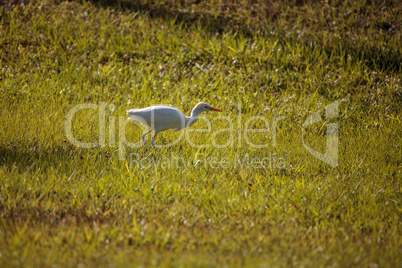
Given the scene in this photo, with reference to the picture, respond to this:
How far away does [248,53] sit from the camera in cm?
883

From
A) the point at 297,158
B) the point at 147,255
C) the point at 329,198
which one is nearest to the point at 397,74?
the point at 297,158

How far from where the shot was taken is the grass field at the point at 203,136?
146 inches

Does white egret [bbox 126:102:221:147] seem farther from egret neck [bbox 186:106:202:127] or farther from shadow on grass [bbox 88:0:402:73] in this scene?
shadow on grass [bbox 88:0:402:73]

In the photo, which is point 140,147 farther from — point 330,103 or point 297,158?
point 330,103

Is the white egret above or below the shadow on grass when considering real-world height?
below

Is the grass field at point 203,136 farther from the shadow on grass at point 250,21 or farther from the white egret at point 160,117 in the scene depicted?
the white egret at point 160,117

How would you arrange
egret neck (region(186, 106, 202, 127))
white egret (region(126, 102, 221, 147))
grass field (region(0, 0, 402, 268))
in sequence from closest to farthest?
grass field (region(0, 0, 402, 268)) < white egret (region(126, 102, 221, 147)) < egret neck (region(186, 106, 202, 127))

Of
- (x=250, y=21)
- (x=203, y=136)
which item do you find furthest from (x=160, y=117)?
(x=250, y=21)

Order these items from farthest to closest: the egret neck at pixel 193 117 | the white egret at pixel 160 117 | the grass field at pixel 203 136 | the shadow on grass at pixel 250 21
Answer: the shadow on grass at pixel 250 21, the egret neck at pixel 193 117, the white egret at pixel 160 117, the grass field at pixel 203 136

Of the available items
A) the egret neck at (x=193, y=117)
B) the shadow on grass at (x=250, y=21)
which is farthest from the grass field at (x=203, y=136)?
the egret neck at (x=193, y=117)

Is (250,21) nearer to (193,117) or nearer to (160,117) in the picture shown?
(193,117)

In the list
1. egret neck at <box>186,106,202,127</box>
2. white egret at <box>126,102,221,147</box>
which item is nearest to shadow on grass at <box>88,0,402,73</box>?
egret neck at <box>186,106,202,127</box>

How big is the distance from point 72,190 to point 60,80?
437cm

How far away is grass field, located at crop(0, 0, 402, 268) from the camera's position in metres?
3.71
